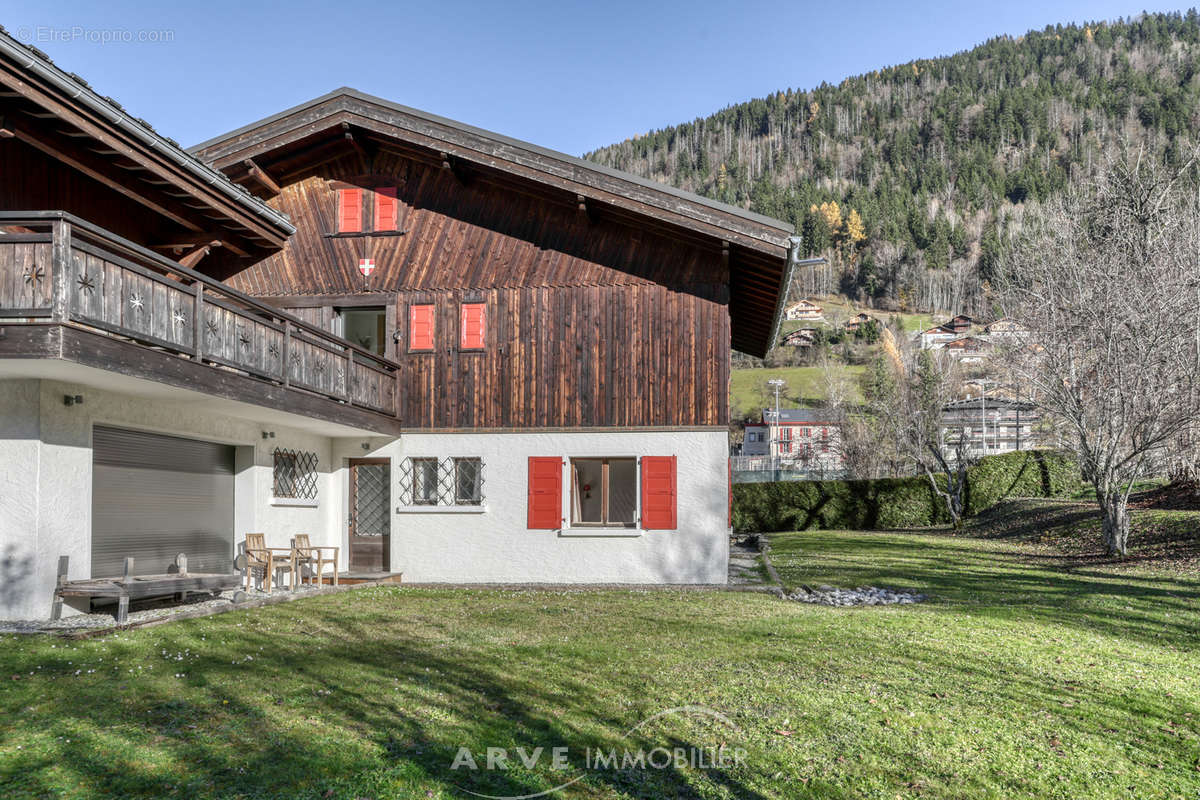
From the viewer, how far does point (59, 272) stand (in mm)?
7926

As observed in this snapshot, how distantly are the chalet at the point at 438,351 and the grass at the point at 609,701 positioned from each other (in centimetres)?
289

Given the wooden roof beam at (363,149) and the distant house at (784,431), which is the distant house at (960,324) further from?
the wooden roof beam at (363,149)

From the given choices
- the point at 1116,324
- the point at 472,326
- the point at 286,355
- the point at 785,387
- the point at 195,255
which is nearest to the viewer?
the point at 286,355

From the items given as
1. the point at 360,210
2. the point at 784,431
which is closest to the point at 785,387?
the point at 784,431

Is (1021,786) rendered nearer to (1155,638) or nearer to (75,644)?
(1155,638)

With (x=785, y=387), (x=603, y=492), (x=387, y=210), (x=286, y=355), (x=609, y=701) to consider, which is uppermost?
(x=785, y=387)

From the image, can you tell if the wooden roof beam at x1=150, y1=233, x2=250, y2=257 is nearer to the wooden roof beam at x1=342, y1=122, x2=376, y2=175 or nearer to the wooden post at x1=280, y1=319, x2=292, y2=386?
the wooden roof beam at x1=342, y1=122, x2=376, y2=175

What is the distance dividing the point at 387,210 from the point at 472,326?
2.61 m

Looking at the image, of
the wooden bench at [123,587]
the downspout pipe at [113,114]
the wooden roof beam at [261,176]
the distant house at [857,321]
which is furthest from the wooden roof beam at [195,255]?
the distant house at [857,321]

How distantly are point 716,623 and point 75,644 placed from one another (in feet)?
21.1

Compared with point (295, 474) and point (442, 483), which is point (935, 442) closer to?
point (442, 483)

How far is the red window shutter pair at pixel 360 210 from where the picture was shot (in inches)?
615

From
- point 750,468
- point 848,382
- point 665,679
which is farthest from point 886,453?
point 665,679

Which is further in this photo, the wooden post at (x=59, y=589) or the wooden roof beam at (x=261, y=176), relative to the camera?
the wooden roof beam at (x=261, y=176)
